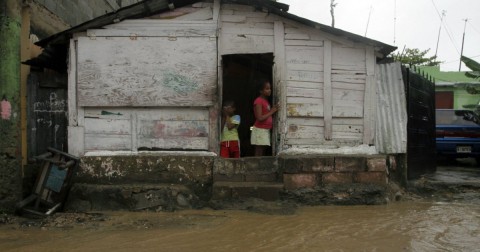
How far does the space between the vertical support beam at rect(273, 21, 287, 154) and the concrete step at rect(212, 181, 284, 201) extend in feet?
2.60

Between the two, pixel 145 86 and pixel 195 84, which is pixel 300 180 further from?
pixel 145 86

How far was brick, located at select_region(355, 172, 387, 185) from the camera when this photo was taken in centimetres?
584

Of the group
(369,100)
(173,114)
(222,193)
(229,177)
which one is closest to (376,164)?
(369,100)

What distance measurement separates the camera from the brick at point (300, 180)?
19.0 ft

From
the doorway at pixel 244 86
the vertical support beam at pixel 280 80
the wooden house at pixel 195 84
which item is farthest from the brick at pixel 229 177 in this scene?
the doorway at pixel 244 86

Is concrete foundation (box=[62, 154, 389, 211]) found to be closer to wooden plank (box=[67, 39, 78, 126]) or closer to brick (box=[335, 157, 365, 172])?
brick (box=[335, 157, 365, 172])

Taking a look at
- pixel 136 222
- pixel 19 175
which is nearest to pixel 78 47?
pixel 19 175

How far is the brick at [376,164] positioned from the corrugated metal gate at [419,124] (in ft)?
4.84

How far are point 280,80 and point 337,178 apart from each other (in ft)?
5.72

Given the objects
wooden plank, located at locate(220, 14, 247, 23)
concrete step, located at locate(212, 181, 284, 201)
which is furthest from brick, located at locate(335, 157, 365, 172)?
wooden plank, located at locate(220, 14, 247, 23)

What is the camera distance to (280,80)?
6195mm

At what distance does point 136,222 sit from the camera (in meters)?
4.88

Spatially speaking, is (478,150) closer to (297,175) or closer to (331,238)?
(297,175)

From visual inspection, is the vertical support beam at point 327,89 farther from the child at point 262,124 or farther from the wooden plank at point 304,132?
the child at point 262,124
